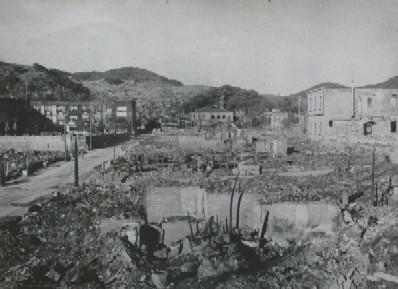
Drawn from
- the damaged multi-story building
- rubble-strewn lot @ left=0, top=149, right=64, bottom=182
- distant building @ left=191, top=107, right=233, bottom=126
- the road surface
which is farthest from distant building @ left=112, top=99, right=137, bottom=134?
the road surface

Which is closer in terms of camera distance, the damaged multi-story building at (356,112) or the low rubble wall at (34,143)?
the damaged multi-story building at (356,112)

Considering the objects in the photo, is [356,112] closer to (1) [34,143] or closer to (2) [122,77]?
(1) [34,143]

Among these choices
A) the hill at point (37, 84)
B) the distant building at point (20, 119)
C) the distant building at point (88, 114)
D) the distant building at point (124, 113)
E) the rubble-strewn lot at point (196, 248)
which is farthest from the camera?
the hill at point (37, 84)

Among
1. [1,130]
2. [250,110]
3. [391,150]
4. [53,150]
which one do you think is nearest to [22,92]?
[1,130]

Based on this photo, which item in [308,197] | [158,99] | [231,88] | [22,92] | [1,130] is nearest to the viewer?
[308,197]

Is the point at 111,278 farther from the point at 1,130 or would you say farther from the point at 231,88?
the point at 231,88

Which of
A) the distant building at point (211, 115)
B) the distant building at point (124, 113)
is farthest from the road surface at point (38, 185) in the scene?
the distant building at point (211, 115)

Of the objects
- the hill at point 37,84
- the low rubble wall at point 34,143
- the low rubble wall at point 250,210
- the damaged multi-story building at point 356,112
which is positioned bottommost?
the low rubble wall at point 250,210

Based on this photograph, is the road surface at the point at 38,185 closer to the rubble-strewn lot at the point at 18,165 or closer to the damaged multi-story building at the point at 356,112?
the rubble-strewn lot at the point at 18,165
